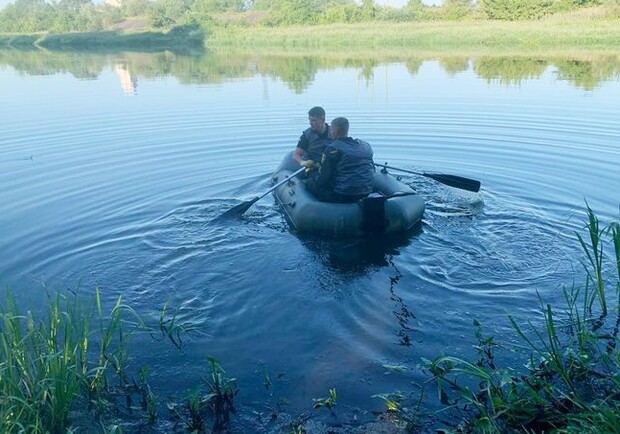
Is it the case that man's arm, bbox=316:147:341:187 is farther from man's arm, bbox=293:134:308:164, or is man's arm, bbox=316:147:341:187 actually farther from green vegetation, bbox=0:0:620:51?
green vegetation, bbox=0:0:620:51

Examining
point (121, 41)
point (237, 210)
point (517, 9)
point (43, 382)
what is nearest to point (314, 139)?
point (237, 210)

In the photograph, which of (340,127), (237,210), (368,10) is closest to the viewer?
(340,127)

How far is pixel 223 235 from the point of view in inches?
257

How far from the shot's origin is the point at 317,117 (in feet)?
24.0

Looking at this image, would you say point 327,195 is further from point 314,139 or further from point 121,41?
point 121,41

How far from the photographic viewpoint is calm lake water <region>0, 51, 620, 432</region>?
4.23 m

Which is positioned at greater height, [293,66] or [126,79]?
[293,66]

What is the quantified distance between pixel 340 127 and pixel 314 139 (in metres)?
1.22

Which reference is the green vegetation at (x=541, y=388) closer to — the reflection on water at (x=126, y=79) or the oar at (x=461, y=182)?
the oar at (x=461, y=182)

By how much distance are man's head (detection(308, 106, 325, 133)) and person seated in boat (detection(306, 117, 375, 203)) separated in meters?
0.88

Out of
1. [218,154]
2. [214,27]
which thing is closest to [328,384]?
[218,154]

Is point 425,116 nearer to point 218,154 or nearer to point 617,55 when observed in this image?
point 218,154

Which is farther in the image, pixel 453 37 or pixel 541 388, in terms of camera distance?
pixel 453 37

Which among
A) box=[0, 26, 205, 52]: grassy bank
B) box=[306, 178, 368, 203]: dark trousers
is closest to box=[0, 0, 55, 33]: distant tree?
box=[0, 26, 205, 52]: grassy bank
